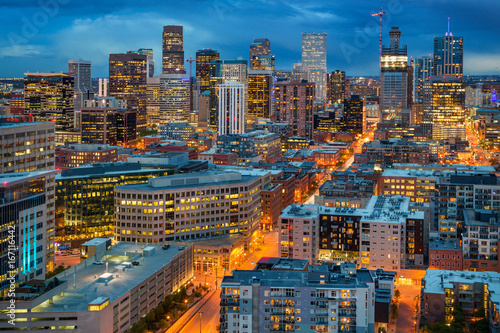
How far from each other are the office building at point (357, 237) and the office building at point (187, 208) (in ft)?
29.2

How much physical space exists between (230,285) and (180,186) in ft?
104

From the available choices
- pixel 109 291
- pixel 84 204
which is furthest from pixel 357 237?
pixel 84 204

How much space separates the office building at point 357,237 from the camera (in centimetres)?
7756

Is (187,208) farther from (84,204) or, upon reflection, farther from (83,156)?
(83,156)

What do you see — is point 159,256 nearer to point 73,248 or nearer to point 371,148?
point 73,248

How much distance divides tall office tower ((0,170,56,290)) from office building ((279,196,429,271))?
87.0 feet

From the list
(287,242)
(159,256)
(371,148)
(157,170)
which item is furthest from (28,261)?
(371,148)

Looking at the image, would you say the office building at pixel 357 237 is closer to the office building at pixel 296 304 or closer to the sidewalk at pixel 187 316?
the sidewalk at pixel 187 316

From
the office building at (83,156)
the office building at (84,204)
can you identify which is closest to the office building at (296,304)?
the office building at (84,204)

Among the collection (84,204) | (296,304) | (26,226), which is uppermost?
(26,226)

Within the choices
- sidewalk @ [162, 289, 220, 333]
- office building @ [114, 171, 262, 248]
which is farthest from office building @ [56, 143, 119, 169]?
sidewalk @ [162, 289, 220, 333]

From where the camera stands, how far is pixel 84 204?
94.3 meters

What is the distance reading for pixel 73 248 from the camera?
3578 inches

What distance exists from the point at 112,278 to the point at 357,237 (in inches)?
1218
